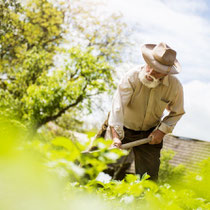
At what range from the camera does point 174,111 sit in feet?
12.0

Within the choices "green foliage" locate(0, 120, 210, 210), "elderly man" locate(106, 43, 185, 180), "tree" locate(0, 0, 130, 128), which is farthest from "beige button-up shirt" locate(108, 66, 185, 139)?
"tree" locate(0, 0, 130, 128)

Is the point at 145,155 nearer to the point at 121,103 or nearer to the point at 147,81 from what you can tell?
the point at 121,103

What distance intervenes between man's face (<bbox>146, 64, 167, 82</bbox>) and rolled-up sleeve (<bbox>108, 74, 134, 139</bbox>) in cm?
21

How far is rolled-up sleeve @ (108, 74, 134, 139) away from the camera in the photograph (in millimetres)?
3445

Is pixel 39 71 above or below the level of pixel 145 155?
below

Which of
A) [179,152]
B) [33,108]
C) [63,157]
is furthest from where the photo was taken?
[179,152]

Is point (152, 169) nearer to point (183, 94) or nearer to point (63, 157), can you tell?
point (183, 94)

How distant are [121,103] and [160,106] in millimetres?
438

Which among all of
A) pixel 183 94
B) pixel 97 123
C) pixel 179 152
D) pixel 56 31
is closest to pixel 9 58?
pixel 56 31

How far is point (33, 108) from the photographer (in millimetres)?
11461

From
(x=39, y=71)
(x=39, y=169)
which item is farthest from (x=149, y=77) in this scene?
(x=39, y=71)

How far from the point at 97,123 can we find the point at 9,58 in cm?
484

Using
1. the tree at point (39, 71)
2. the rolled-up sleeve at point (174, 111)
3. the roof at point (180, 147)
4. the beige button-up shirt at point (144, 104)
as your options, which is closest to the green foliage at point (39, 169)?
the beige button-up shirt at point (144, 104)

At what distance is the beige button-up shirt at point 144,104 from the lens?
3.47 m
